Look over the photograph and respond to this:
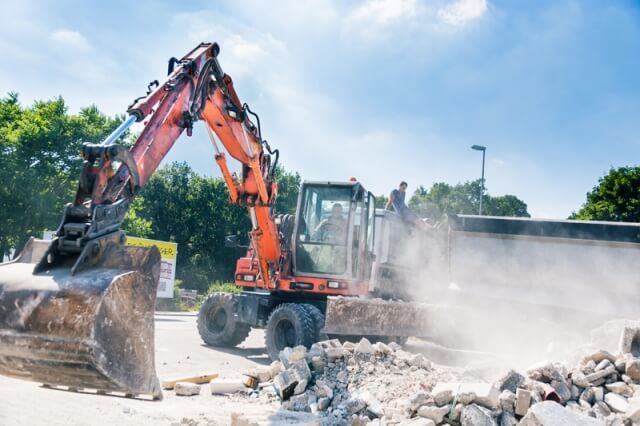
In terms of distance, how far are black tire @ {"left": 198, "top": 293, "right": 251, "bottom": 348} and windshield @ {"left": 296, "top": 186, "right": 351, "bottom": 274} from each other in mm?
1858

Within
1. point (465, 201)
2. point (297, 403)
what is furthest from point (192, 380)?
point (465, 201)

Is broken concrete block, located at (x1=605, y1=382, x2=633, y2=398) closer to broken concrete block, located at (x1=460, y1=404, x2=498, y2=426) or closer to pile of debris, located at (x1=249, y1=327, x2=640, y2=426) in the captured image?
pile of debris, located at (x1=249, y1=327, x2=640, y2=426)

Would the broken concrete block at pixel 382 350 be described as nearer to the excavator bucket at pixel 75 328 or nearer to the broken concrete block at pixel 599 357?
the broken concrete block at pixel 599 357

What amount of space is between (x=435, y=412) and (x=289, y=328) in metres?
4.68

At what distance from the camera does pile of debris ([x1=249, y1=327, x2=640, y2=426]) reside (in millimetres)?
5098

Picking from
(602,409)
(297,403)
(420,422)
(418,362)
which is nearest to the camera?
(420,422)

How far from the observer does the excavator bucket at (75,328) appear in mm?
3660

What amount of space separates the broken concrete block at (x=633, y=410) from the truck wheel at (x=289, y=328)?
481 cm

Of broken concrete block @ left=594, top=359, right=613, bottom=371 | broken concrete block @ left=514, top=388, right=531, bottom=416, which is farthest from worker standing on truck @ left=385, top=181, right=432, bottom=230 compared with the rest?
broken concrete block @ left=514, top=388, right=531, bottom=416

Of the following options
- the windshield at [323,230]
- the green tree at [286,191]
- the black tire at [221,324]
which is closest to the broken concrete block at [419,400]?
the windshield at [323,230]

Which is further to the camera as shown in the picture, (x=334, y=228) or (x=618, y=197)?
(x=618, y=197)

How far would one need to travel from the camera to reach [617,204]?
1324 inches

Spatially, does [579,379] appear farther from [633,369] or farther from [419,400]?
[419,400]

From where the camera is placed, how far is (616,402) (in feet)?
17.8
